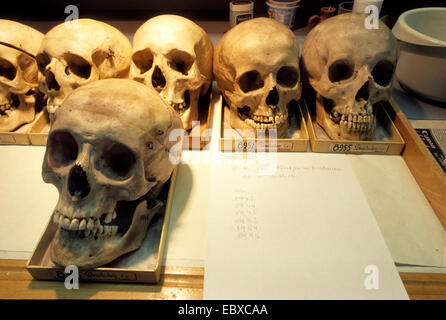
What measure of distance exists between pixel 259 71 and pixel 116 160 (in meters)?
0.76

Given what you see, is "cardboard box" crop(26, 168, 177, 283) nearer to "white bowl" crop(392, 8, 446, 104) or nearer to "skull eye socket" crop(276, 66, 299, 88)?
"skull eye socket" crop(276, 66, 299, 88)

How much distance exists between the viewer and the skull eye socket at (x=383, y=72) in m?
1.45

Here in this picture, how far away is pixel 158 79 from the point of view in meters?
1.57

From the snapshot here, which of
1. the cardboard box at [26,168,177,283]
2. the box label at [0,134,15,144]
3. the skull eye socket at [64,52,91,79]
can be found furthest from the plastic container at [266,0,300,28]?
the box label at [0,134,15,144]

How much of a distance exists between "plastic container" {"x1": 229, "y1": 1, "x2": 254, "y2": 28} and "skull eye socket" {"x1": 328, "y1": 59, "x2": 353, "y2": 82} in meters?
0.66

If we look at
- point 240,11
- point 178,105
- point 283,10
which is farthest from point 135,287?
point 283,10

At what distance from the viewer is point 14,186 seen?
135cm

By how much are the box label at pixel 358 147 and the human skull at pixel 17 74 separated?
1606 mm

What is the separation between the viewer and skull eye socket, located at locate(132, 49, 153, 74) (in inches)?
57.4

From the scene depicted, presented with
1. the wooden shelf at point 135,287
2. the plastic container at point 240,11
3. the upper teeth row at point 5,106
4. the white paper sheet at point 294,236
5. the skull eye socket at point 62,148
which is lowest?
the wooden shelf at point 135,287

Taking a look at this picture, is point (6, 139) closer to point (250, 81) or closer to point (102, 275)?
point (102, 275)

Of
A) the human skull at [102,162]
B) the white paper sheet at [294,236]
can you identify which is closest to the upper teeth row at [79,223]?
the human skull at [102,162]

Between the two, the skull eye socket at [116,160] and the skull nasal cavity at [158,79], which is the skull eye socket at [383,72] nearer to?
the skull nasal cavity at [158,79]

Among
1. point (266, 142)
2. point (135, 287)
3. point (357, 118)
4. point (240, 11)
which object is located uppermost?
point (240, 11)
